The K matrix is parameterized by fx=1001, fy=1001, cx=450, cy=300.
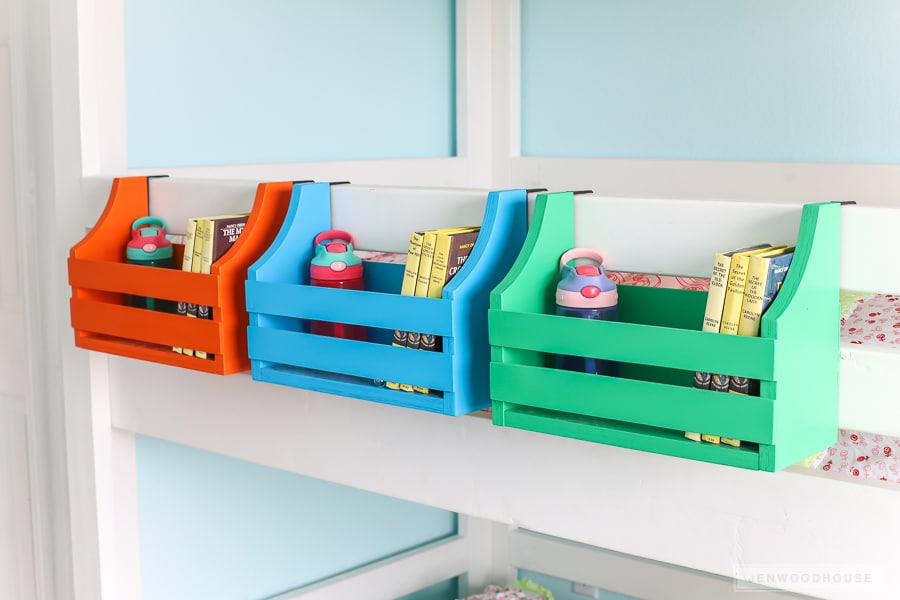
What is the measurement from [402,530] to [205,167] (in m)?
0.97

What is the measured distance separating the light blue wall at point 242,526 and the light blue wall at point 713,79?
94 centimetres

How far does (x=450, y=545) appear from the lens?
2.36 m

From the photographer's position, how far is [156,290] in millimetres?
1352

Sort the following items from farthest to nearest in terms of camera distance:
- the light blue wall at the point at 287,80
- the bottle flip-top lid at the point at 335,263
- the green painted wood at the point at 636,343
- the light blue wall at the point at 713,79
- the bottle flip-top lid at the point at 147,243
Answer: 1. the light blue wall at the point at 713,79
2. the light blue wall at the point at 287,80
3. the bottle flip-top lid at the point at 147,243
4. the bottle flip-top lid at the point at 335,263
5. the green painted wood at the point at 636,343

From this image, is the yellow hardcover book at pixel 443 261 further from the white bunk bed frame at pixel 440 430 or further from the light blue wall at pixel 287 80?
the light blue wall at pixel 287 80

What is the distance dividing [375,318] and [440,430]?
20 centimetres

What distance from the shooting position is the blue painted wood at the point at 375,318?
3.57 feet

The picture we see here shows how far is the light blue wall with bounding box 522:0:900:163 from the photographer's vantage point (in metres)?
1.86

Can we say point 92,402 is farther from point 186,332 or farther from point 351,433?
point 351,433

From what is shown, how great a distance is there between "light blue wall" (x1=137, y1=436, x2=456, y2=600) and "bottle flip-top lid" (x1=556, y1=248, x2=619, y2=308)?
1015 mm

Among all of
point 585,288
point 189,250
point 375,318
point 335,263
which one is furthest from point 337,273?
point 585,288

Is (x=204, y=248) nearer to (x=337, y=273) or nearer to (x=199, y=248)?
(x=199, y=248)

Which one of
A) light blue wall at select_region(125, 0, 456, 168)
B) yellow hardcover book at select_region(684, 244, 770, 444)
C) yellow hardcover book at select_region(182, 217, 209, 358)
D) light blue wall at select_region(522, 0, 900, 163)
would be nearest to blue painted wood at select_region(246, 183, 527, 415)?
yellow hardcover book at select_region(182, 217, 209, 358)

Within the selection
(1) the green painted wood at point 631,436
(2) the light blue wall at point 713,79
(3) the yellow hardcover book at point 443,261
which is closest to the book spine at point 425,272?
(3) the yellow hardcover book at point 443,261
